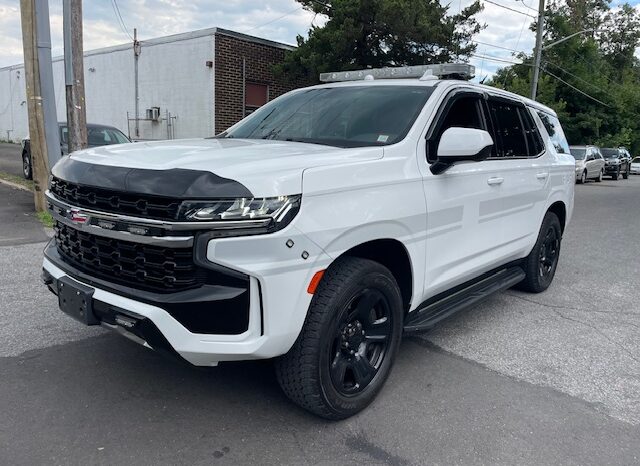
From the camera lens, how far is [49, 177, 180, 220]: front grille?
2.42 m

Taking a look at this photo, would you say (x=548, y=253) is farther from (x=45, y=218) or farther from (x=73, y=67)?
(x=73, y=67)

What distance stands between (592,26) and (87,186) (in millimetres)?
58305

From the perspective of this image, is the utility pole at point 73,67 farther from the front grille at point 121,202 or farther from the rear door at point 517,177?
the rear door at point 517,177

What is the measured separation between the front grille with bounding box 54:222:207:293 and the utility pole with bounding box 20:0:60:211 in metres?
6.12

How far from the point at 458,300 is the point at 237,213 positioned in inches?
87.0

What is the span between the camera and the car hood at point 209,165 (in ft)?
7.90

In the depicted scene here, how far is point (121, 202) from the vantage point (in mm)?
2564

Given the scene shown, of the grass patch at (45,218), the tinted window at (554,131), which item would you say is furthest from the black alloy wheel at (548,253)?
the grass patch at (45,218)

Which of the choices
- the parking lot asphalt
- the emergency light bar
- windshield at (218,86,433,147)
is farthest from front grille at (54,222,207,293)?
the emergency light bar

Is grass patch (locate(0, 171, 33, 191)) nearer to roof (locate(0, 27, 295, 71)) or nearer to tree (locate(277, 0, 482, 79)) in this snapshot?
roof (locate(0, 27, 295, 71))

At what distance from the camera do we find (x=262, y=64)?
1642 centimetres

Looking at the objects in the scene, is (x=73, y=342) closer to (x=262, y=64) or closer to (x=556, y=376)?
(x=556, y=376)

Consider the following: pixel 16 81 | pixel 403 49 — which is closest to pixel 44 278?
pixel 403 49

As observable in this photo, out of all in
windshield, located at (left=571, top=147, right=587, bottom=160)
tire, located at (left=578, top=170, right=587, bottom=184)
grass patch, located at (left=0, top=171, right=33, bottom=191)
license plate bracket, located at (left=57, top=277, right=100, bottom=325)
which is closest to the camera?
license plate bracket, located at (left=57, top=277, right=100, bottom=325)
